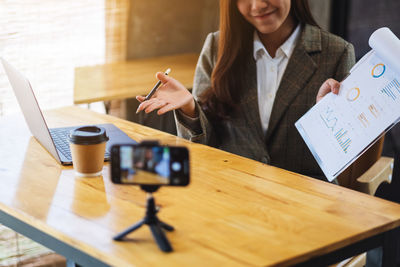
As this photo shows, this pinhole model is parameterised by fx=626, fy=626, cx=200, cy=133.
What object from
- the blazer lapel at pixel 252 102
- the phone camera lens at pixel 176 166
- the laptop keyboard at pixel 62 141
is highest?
the phone camera lens at pixel 176 166

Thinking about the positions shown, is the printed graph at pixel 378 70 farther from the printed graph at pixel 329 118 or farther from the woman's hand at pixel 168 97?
the woman's hand at pixel 168 97

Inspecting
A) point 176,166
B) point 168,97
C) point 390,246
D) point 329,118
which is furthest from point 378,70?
point 176,166

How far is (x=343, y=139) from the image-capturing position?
163 cm

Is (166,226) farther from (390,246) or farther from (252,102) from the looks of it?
(252,102)

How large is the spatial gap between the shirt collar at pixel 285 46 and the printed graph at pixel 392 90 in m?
0.59

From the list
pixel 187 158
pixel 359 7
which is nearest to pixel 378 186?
pixel 187 158

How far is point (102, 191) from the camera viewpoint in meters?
1.47

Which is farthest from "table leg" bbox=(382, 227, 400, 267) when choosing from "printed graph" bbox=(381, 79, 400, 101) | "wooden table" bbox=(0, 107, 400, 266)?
"printed graph" bbox=(381, 79, 400, 101)

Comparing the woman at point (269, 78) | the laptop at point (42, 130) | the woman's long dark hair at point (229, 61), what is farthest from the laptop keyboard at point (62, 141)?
the woman's long dark hair at point (229, 61)

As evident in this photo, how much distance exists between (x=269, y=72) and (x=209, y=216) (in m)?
0.95

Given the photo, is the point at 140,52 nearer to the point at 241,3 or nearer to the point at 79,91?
the point at 79,91

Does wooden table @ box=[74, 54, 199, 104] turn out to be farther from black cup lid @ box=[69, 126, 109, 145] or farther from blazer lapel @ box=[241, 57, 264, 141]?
black cup lid @ box=[69, 126, 109, 145]

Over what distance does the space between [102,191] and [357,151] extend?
0.64m

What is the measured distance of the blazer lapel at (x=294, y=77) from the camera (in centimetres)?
211
